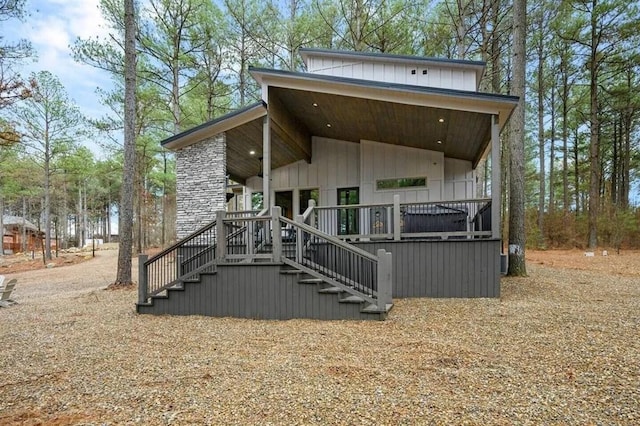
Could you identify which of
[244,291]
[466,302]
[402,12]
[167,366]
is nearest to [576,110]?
[402,12]

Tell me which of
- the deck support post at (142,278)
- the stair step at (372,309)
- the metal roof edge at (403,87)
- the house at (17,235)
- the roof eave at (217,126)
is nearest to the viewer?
the stair step at (372,309)

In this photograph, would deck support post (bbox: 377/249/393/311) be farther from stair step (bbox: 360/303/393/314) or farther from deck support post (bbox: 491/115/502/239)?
deck support post (bbox: 491/115/502/239)

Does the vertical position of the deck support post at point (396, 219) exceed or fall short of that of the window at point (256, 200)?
it falls short

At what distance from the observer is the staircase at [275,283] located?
17.9 ft

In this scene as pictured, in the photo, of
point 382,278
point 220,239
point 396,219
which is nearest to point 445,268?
point 396,219

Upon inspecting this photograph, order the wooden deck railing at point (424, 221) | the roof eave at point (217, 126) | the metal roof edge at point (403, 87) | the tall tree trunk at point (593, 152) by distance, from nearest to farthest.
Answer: the metal roof edge at point (403, 87), the wooden deck railing at point (424, 221), the roof eave at point (217, 126), the tall tree trunk at point (593, 152)

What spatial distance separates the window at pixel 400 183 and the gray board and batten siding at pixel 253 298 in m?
5.70

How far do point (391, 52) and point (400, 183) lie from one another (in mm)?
8754

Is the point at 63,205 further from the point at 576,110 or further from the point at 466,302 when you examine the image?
the point at 576,110

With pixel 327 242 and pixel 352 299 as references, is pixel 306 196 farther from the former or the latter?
pixel 352 299

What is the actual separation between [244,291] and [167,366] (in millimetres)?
2298

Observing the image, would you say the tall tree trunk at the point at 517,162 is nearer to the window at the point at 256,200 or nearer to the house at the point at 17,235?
the window at the point at 256,200

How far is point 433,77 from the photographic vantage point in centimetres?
1014

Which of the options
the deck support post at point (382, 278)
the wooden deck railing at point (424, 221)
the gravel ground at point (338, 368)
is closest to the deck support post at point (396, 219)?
the wooden deck railing at point (424, 221)
